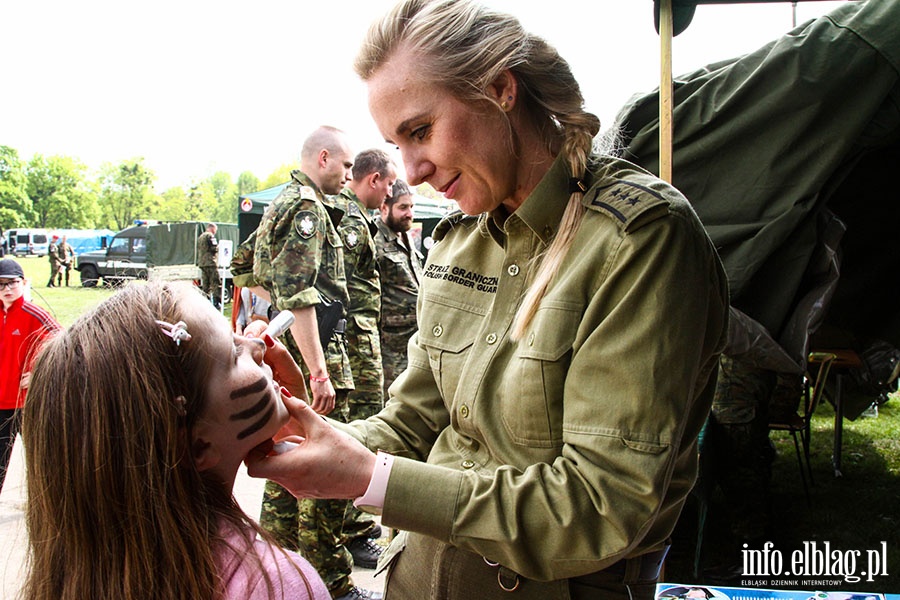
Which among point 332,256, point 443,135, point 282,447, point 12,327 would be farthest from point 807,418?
point 12,327

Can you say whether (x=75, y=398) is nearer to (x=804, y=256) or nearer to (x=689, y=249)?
(x=689, y=249)

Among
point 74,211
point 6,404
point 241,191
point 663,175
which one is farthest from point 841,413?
point 241,191

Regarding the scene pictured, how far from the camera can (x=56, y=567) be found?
1.29m

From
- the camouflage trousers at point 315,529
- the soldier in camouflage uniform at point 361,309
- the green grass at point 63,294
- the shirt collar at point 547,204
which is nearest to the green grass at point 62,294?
the green grass at point 63,294

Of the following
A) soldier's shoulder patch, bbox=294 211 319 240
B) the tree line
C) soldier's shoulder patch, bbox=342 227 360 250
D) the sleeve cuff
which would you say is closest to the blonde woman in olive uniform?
the sleeve cuff

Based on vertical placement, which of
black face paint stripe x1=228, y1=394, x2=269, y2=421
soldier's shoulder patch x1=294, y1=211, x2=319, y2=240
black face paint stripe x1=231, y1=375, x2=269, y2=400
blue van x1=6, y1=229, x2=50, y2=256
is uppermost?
soldier's shoulder patch x1=294, y1=211, x2=319, y2=240

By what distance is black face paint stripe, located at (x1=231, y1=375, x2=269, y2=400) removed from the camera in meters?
1.38

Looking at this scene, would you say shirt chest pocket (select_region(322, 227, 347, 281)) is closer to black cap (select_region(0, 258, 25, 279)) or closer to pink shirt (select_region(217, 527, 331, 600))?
black cap (select_region(0, 258, 25, 279))

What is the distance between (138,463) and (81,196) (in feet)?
284

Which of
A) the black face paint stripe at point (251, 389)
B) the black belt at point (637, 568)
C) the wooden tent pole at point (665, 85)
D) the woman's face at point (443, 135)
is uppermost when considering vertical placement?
the wooden tent pole at point (665, 85)

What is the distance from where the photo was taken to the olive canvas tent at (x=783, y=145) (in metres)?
3.15

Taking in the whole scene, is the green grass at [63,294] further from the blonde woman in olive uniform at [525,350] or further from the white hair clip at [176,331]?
the blonde woman in olive uniform at [525,350]

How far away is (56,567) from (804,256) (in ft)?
10.7

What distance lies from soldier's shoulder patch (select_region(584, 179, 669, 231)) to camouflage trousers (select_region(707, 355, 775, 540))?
284cm
